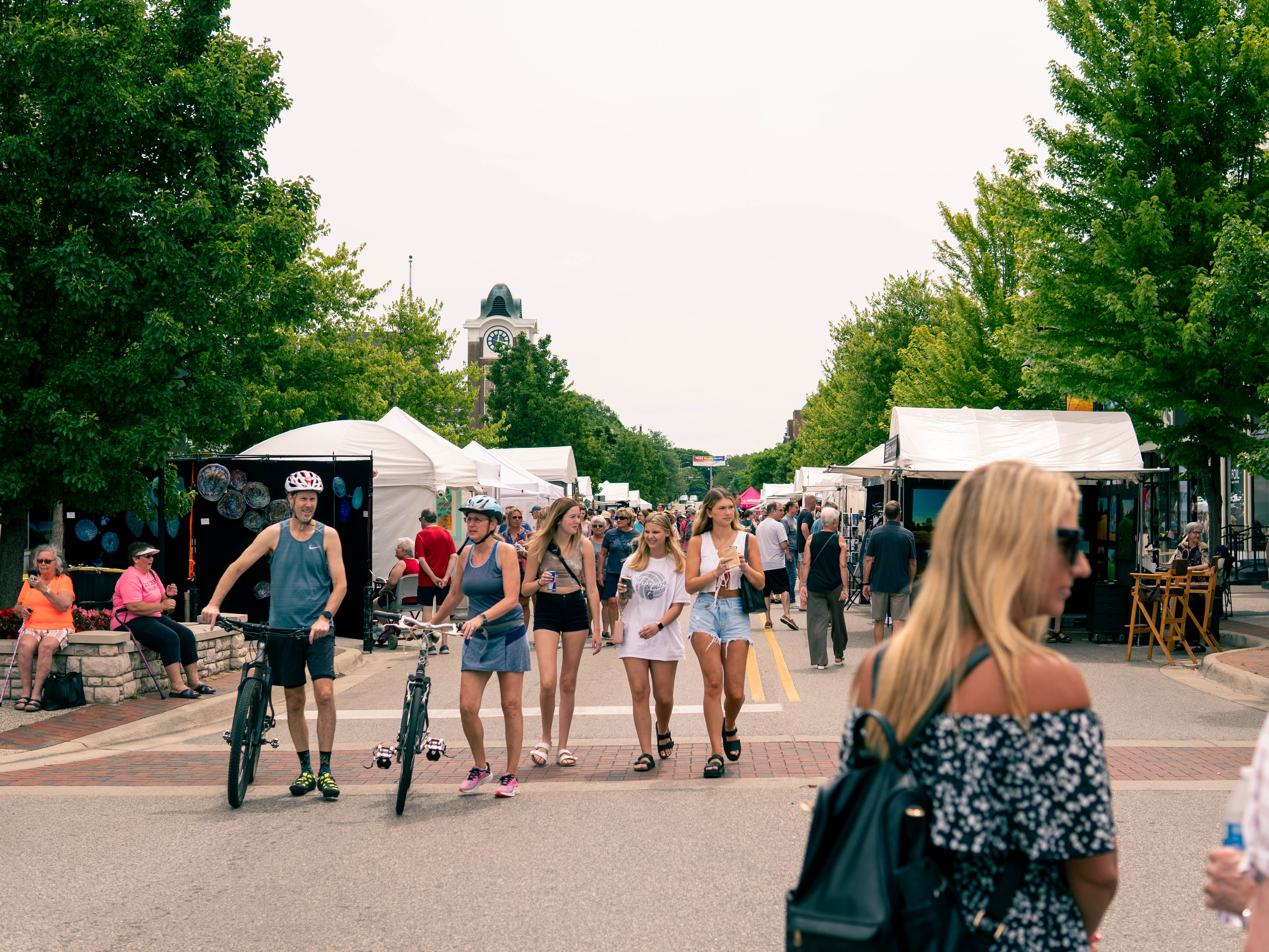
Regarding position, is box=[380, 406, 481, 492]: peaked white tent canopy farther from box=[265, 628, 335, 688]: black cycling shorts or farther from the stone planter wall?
box=[265, 628, 335, 688]: black cycling shorts

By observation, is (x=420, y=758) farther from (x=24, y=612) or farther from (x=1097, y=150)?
(x=1097, y=150)

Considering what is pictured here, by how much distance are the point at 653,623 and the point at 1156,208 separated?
41.3 feet

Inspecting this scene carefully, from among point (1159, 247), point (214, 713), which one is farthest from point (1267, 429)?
point (214, 713)

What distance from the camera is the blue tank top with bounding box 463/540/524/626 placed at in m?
6.93

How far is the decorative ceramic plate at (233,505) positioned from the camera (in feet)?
51.9

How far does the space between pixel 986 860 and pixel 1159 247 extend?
1649 cm

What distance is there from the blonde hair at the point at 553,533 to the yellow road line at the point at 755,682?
7.47 ft

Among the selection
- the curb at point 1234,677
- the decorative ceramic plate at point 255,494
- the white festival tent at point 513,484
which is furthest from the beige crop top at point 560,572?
the white festival tent at point 513,484

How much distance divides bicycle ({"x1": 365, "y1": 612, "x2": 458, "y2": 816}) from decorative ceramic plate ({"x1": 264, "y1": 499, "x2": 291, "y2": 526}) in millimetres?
9441

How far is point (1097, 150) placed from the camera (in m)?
17.2

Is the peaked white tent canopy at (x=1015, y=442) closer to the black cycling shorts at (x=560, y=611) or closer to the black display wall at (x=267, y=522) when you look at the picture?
the black display wall at (x=267, y=522)

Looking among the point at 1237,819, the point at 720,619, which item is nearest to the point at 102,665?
the point at 720,619

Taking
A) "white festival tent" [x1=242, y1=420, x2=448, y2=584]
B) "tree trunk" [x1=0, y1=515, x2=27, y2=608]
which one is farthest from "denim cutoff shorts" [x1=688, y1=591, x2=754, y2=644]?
"white festival tent" [x1=242, y1=420, x2=448, y2=584]

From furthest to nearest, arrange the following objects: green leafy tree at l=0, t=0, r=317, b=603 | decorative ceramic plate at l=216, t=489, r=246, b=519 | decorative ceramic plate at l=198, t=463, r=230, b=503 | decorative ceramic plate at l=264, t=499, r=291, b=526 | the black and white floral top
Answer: decorative ceramic plate at l=264, t=499, r=291, b=526 < decorative ceramic plate at l=216, t=489, r=246, b=519 < decorative ceramic plate at l=198, t=463, r=230, b=503 < green leafy tree at l=0, t=0, r=317, b=603 < the black and white floral top
